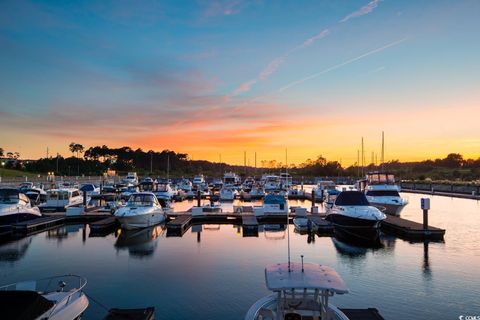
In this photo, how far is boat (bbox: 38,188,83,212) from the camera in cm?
4316

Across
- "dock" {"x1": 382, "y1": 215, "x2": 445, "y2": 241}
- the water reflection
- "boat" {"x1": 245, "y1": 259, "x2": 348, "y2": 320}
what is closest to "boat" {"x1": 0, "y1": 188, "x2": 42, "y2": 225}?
the water reflection

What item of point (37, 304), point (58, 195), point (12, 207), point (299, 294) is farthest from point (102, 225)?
point (299, 294)

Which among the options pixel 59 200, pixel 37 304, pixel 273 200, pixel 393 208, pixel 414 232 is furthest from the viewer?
pixel 59 200

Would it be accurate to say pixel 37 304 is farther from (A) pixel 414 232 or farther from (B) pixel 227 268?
(A) pixel 414 232

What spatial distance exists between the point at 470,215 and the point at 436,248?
63.8ft

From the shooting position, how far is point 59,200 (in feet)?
144

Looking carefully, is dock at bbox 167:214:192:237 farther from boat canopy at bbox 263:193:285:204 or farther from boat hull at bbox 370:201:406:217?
boat hull at bbox 370:201:406:217

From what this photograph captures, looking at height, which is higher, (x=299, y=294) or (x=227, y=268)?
(x=299, y=294)

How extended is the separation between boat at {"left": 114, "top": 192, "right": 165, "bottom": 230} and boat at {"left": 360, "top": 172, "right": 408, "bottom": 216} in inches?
A: 856

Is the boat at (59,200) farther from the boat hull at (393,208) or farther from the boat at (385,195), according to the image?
the boat hull at (393,208)

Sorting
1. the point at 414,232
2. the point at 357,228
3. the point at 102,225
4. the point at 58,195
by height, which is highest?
the point at 58,195

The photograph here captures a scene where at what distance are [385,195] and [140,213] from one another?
1001 inches

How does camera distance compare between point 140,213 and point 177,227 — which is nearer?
point 140,213

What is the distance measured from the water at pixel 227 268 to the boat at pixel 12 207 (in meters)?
2.42
